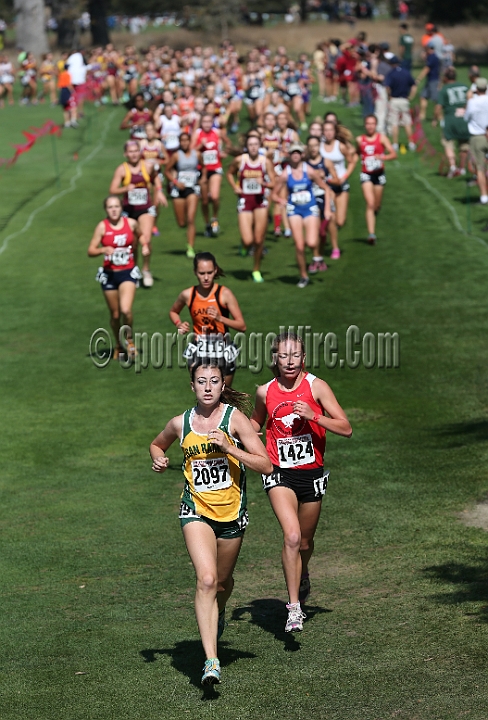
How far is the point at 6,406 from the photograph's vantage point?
15.0 m

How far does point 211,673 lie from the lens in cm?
669

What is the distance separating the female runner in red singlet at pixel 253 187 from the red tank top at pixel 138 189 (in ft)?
4.54

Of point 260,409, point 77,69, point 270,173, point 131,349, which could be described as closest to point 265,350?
point 131,349

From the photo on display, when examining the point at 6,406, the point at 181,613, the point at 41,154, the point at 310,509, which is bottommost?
the point at 41,154

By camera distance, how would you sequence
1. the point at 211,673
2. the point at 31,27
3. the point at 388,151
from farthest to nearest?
1. the point at 31,27
2. the point at 388,151
3. the point at 211,673

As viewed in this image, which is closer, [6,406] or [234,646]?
[234,646]

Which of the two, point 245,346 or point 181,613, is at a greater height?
point 181,613

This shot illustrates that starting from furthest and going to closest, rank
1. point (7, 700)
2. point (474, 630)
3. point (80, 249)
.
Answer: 1. point (80, 249)
2. point (474, 630)
3. point (7, 700)

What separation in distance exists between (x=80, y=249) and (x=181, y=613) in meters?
16.5

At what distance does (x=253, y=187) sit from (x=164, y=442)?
12.8 m

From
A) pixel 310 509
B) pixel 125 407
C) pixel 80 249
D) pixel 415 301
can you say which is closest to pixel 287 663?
pixel 310 509

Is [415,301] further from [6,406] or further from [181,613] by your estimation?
[181,613]

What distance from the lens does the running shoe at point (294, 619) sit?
25.3 ft

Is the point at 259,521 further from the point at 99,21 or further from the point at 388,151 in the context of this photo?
the point at 99,21
